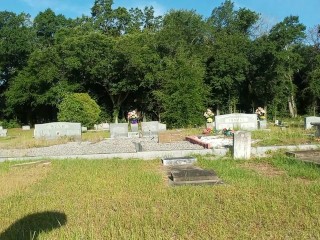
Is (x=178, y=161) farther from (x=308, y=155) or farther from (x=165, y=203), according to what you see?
(x=165, y=203)

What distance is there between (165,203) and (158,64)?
102 ft

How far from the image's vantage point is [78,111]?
31703 mm

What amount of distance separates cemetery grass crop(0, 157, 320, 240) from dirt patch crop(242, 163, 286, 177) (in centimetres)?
2

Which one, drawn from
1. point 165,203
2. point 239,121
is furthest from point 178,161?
point 239,121

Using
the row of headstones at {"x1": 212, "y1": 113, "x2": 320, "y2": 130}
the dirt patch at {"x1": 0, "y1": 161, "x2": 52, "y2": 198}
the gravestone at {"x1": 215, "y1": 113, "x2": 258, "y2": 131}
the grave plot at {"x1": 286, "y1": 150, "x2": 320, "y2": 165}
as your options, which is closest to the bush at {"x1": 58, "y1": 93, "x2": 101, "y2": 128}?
the row of headstones at {"x1": 212, "y1": 113, "x2": 320, "y2": 130}

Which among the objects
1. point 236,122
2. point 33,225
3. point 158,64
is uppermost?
point 158,64

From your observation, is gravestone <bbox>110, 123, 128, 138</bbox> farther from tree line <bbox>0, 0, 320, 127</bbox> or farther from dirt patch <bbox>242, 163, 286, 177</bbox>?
dirt patch <bbox>242, 163, 286, 177</bbox>

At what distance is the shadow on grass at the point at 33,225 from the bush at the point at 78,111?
25870mm

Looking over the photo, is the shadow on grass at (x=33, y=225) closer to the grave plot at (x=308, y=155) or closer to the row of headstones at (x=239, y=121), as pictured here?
the grave plot at (x=308, y=155)

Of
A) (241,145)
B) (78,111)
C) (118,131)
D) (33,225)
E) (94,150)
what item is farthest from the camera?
(78,111)

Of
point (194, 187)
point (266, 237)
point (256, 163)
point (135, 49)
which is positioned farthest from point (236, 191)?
point (135, 49)

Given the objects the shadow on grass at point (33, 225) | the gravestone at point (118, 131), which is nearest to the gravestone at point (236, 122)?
the gravestone at point (118, 131)

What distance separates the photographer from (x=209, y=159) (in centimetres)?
1106

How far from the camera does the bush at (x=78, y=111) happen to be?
31125mm
